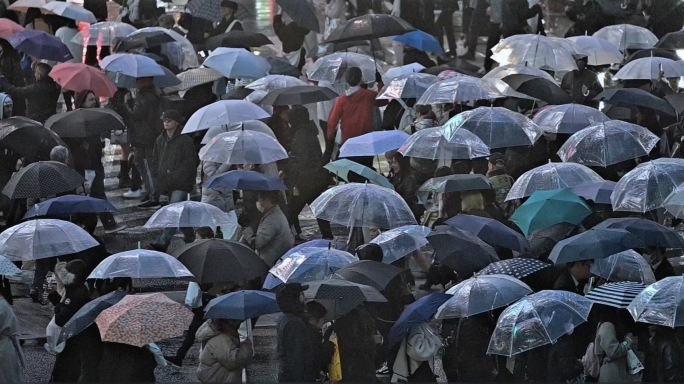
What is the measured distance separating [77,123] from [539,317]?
6978 mm

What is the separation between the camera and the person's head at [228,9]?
21.3m

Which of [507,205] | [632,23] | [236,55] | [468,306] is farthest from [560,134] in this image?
[632,23]

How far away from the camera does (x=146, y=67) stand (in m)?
17.4

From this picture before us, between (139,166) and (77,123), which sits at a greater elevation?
(77,123)

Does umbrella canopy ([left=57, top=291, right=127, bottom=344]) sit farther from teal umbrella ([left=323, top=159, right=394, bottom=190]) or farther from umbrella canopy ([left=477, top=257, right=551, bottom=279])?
teal umbrella ([left=323, top=159, right=394, bottom=190])

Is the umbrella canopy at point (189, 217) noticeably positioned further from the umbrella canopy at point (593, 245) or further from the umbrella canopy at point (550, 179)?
the umbrella canopy at point (593, 245)

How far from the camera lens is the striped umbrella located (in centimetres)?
1055

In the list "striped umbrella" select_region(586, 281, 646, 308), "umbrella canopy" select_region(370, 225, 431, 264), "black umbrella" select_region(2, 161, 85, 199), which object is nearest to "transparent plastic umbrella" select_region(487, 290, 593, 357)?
"striped umbrella" select_region(586, 281, 646, 308)

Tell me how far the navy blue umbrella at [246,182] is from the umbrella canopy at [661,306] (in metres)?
3.96

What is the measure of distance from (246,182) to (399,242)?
2.01m

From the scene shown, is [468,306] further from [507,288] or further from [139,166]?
[139,166]

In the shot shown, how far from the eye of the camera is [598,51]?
1906 centimetres

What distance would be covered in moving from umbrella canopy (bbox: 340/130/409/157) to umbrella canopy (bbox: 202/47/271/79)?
329 centimetres

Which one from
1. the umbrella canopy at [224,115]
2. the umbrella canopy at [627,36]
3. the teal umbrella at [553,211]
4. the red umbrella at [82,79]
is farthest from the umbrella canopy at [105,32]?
the teal umbrella at [553,211]
